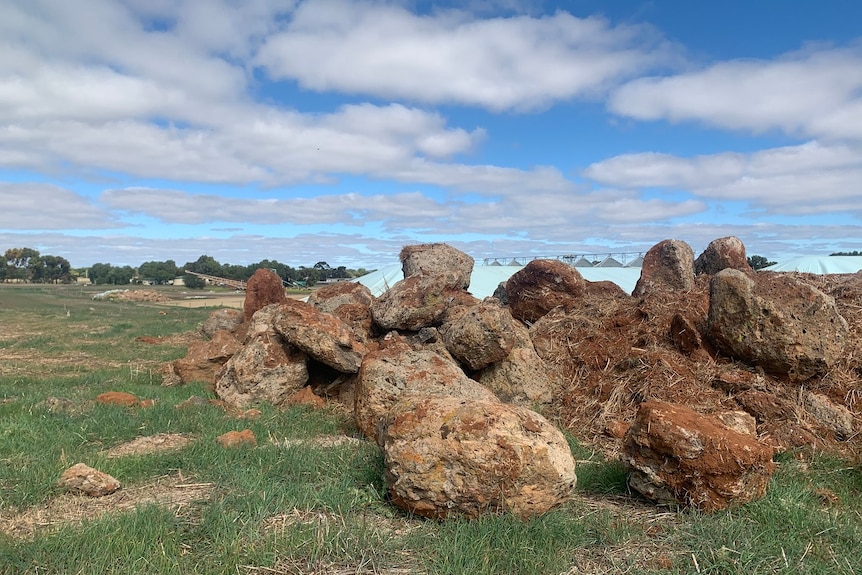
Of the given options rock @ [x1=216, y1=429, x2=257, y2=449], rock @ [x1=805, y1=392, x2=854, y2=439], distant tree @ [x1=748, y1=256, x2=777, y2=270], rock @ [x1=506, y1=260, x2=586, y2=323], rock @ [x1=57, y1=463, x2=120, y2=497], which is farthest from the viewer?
distant tree @ [x1=748, y1=256, x2=777, y2=270]

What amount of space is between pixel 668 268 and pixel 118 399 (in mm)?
8430

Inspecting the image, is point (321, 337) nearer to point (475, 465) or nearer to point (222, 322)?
point (475, 465)

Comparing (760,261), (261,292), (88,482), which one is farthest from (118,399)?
(760,261)

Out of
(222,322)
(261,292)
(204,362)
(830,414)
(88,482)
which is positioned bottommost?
(88,482)

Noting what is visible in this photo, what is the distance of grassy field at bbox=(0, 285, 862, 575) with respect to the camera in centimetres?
383

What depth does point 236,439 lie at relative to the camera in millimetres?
6141

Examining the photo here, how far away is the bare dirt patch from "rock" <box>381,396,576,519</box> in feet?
5.09

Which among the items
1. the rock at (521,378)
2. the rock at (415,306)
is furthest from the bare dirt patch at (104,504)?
the rock at (415,306)

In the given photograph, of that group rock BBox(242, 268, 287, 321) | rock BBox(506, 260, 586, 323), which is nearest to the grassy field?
rock BBox(506, 260, 586, 323)

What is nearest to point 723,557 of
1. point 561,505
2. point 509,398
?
point 561,505

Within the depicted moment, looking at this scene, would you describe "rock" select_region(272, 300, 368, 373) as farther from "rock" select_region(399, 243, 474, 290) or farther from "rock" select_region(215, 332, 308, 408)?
"rock" select_region(399, 243, 474, 290)

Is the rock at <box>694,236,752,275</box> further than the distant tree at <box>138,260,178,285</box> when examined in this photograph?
No

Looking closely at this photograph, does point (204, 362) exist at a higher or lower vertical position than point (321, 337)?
lower

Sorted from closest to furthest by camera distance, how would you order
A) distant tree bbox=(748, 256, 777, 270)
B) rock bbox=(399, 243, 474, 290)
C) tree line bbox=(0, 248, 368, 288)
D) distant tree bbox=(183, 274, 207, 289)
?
rock bbox=(399, 243, 474, 290)
distant tree bbox=(748, 256, 777, 270)
distant tree bbox=(183, 274, 207, 289)
tree line bbox=(0, 248, 368, 288)
